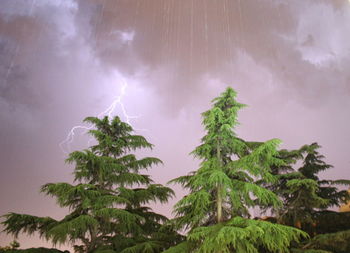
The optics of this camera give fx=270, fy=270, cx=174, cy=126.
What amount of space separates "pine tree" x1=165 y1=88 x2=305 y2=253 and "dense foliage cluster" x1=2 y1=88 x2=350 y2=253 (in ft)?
0.11

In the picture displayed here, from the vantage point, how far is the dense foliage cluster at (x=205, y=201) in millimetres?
8781

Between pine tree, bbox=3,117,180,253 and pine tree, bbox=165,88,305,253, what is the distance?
1.74 m

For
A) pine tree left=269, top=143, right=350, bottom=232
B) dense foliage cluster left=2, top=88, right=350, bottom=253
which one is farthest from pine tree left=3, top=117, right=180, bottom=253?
pine tree left=269, top=143, right=350, bottom=232

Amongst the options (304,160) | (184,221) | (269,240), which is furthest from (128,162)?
(304,160)

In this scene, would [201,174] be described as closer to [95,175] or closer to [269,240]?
[269,240]

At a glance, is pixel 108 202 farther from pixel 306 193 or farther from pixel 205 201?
pixel 306 193

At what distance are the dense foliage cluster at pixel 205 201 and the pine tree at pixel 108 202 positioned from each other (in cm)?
4

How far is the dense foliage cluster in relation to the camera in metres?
8.78

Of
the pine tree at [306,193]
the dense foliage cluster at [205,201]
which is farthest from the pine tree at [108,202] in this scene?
the pine tree at [306,193]

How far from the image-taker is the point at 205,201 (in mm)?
9656

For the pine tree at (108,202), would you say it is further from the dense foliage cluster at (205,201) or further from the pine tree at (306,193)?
the pine tree at (306,193)

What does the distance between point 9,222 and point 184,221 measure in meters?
7.57

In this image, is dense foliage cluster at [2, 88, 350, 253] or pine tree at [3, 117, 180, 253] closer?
dense foliage cluster at [2, 88, 350, 253]

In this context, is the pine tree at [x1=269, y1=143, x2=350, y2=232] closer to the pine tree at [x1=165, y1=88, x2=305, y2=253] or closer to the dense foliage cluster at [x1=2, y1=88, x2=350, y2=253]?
the dense foliage cluster at [x1=2, y1=88, x2=350, y2=253]
